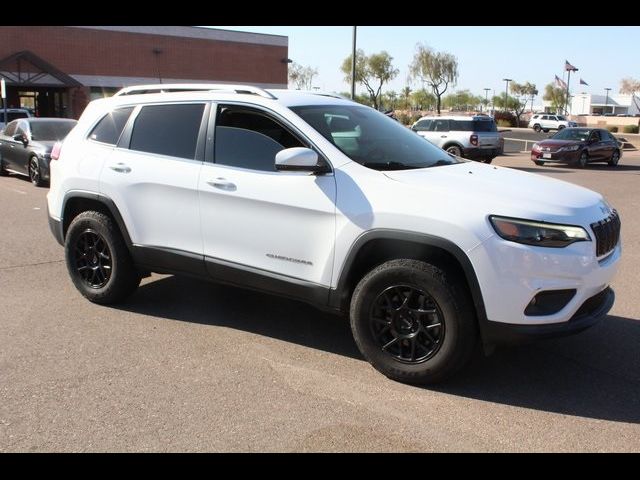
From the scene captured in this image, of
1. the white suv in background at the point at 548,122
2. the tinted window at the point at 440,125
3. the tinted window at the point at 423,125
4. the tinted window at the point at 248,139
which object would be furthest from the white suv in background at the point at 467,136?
the white suv in background at the point at 548,122

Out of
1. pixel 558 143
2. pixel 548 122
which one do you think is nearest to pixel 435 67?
pixel 548 122

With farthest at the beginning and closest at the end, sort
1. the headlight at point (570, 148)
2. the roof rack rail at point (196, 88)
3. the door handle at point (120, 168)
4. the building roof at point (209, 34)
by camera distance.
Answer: the building roof at point (209, 34) < the headlight at point (570, 148) < the door handle at point (120, 168) < the roof rack rail at point (196, 88)

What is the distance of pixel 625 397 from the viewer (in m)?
3.82

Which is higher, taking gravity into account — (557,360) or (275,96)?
(275,96)

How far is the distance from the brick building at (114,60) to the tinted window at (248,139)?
35610 millimetres

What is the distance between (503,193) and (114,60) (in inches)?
1697

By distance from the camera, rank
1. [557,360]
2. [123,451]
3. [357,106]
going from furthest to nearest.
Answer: [357,106] < [557,360] < [123,451]

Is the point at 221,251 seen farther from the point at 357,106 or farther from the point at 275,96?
the point at 357,106

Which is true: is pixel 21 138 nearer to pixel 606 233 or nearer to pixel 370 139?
pixel 370 139

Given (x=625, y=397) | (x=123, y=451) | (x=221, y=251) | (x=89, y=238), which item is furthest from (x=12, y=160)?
(x=625, y=397)

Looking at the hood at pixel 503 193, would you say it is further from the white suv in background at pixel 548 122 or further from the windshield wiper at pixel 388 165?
the white suv in background at pixel 548 122

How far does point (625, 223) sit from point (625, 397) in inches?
276

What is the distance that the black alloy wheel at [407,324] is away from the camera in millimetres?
3844

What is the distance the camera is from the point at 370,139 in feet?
15.1
